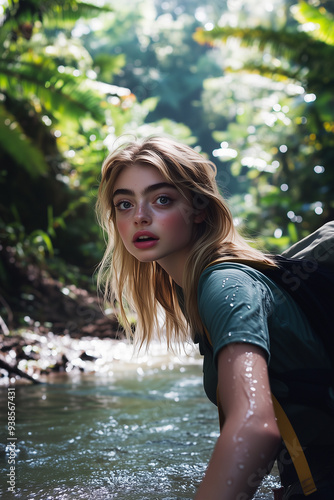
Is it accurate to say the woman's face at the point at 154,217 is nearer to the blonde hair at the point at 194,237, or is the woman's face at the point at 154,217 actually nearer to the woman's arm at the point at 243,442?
the blonde hair at the point at 194,237

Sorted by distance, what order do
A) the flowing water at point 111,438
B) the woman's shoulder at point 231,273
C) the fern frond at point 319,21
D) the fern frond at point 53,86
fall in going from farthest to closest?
the fern frond at point 319,21
the fern frond at point 53,86
the flowing water at point 111,438
the woman's shoulder at point 231,273

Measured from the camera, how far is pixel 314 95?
942cm

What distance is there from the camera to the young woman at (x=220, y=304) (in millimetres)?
948

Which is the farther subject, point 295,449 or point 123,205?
point 123,205

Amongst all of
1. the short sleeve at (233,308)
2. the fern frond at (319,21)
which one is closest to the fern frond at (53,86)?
the fern frond at (319,21)

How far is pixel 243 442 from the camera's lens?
3.04 ft

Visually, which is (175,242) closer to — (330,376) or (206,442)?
(330,376)

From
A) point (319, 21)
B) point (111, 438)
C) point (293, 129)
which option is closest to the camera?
point (111, 438)

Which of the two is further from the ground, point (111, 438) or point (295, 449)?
point (295, 449)

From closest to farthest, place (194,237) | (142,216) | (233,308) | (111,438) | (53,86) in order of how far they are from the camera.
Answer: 1. (233,308)
2. (142,216)
3. (194,237)
4. (111,438)
5. (53,86)

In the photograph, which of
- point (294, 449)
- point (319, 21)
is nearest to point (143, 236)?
point (294, 449)

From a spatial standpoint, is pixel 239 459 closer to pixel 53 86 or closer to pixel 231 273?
pixel 231 273

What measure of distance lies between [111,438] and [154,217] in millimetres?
1551

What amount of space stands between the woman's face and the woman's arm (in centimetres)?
63
